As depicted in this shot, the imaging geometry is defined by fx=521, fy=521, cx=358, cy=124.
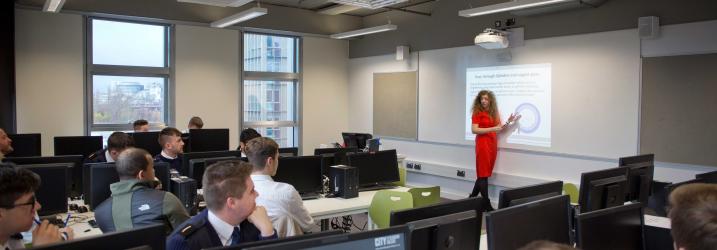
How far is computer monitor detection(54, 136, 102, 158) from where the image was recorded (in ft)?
16.7

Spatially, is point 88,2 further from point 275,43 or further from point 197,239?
point 197,239

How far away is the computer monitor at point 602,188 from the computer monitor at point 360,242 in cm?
178

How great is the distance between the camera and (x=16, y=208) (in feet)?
6.87

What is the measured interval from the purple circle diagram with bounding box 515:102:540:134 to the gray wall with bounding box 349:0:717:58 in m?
0.88

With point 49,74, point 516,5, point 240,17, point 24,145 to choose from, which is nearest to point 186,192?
point 24,145

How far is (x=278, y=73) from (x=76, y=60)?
309 cm

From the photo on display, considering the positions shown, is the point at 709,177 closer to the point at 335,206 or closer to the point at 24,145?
the point at 335,206

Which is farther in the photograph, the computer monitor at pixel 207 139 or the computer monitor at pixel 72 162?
the computer monitor at pixel 207 139

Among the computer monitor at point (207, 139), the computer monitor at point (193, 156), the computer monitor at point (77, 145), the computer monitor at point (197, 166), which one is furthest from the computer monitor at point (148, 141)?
the computer monitor at point (197, 166)

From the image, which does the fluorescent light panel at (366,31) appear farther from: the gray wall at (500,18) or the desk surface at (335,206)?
the desk surface at (335,206)

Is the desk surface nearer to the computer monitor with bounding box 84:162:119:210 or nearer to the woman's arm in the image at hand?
the computer monitor with bounding box 84:162:119:210

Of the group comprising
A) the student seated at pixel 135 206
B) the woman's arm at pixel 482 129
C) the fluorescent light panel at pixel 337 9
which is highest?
the fluorescent light panel at pixel 337 9

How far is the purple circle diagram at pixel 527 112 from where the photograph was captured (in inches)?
257

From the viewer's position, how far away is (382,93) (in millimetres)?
8922
